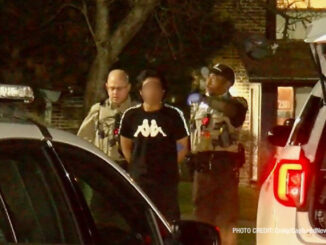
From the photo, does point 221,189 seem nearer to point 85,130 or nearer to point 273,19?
point 85,130

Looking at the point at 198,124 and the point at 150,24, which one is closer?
the point at 198,124

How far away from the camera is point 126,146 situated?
7555mm

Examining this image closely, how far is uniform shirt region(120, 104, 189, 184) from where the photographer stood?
24.2ft

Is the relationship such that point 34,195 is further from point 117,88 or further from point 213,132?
point 213,132

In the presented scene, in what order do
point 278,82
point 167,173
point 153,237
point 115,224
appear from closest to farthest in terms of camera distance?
point 153,237
point 115,224
point 167,173
point 278,82

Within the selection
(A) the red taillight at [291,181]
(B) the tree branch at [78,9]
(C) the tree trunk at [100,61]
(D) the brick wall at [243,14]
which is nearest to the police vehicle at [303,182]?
(A) the red taillight at [291,181]

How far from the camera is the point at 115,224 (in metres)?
4.76

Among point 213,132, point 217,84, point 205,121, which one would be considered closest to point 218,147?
point 213,132

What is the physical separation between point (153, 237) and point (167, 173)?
3012 mm

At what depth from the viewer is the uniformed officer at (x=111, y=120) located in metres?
7.73

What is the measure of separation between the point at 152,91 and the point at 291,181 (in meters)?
2.29

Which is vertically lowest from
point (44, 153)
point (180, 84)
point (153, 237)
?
point (153, 237)

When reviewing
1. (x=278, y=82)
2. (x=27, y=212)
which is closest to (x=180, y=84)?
(x=278, y=82)

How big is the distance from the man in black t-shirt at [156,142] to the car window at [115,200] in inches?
105
